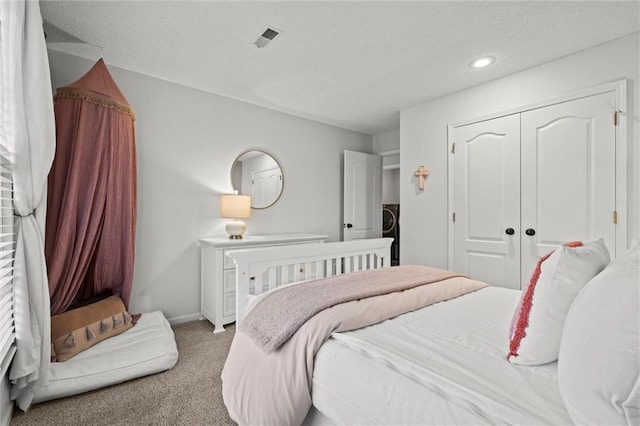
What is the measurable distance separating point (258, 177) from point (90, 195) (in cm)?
173

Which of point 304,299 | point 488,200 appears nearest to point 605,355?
point 304,299

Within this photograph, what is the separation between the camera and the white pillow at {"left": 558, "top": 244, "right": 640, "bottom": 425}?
1.90 ft

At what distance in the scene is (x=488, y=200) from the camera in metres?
2.96

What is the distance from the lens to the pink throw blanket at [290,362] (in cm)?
115

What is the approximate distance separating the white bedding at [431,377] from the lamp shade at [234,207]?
218 centimetres

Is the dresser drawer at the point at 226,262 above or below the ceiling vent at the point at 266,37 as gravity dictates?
below

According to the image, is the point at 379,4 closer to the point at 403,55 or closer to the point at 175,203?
the point at 403,55

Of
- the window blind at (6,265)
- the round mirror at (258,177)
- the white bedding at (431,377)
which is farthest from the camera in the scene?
the round mirror at (258,177)

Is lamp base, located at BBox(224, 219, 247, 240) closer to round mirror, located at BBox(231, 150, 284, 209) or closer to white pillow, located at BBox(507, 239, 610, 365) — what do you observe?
round mirror, located at BBox(231, 150, 284, 209)

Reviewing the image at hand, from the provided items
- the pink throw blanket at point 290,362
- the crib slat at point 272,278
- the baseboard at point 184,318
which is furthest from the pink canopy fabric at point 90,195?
the pink throw blanket at point 290,362

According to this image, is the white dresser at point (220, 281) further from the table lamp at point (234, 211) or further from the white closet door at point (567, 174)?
the white closet door at point (567, 174)

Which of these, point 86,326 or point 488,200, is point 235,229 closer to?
point 86,326

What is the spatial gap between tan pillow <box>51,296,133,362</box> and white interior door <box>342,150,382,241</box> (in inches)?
115

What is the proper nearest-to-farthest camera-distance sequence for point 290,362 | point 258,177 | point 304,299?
point 290,362 < point 304,299 < point 258,177
